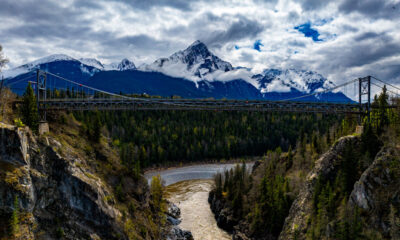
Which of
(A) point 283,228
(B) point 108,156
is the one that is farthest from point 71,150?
(A) point 283,228

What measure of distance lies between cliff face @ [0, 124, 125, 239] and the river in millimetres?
19865

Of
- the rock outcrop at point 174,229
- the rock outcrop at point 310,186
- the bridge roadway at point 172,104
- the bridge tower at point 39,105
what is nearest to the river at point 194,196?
the rock outcrop at point 174,229

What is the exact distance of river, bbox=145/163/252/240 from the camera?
52247 mm

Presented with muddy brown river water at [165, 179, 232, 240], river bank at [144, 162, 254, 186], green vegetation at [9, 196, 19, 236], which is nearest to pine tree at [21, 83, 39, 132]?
green vegetation at [9, 196, 19, 236]

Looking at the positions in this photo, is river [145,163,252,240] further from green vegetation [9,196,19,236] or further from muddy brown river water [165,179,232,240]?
green vegetation [9,196,19,236]

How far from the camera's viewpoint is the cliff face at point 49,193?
28875 millimetres

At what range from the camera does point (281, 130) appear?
6019 inches

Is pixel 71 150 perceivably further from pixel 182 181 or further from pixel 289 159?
pixel 182 181

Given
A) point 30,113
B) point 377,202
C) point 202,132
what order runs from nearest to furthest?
1. point 377,202
2. point 30,113
3. point 202,132

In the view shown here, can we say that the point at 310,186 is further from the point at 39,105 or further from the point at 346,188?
the point at 39,105

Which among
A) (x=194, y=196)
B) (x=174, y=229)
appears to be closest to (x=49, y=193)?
(x=174, y=229)

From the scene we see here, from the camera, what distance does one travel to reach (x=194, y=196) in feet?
235

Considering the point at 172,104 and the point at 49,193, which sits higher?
the point at 172,104

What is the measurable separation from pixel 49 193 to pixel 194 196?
143ft
